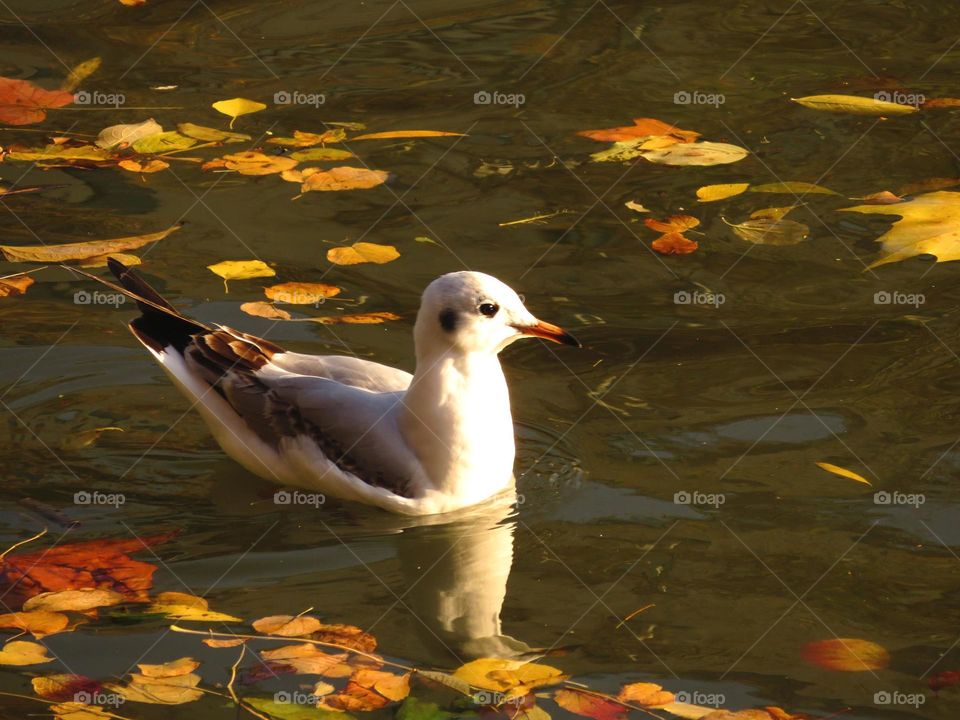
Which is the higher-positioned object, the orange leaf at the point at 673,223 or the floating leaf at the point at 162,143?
the floating leaf at the point at 162,143

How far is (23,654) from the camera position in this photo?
4629mm

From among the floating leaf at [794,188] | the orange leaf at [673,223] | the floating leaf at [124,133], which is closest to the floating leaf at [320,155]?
the floating leaf at [124,133]

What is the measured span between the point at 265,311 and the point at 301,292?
25 centimetres

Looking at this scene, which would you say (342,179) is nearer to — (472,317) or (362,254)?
(362,254)

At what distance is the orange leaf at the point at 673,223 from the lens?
7738mm

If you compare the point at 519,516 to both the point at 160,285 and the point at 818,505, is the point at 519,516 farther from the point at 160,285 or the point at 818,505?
the point at 160,285

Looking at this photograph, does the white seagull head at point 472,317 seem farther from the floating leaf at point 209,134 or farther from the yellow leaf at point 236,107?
the yellow leaf at point 236,107

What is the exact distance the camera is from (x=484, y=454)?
554 centimetres

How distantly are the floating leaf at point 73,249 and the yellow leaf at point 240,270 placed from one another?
478mm

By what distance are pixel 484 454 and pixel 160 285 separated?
7.69ft

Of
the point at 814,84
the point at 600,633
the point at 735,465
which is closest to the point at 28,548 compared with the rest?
the point at 600,633

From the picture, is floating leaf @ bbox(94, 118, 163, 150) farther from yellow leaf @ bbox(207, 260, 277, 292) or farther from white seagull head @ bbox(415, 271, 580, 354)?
white seagull head @ bbox(415, 271, 580, 354)

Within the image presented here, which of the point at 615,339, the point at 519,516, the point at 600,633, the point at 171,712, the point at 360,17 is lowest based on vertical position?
the point at 171,712

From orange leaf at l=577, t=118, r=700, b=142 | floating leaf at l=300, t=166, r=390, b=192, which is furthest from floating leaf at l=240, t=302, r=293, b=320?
orange leaf at l=577, t=118, r=700, b=142
